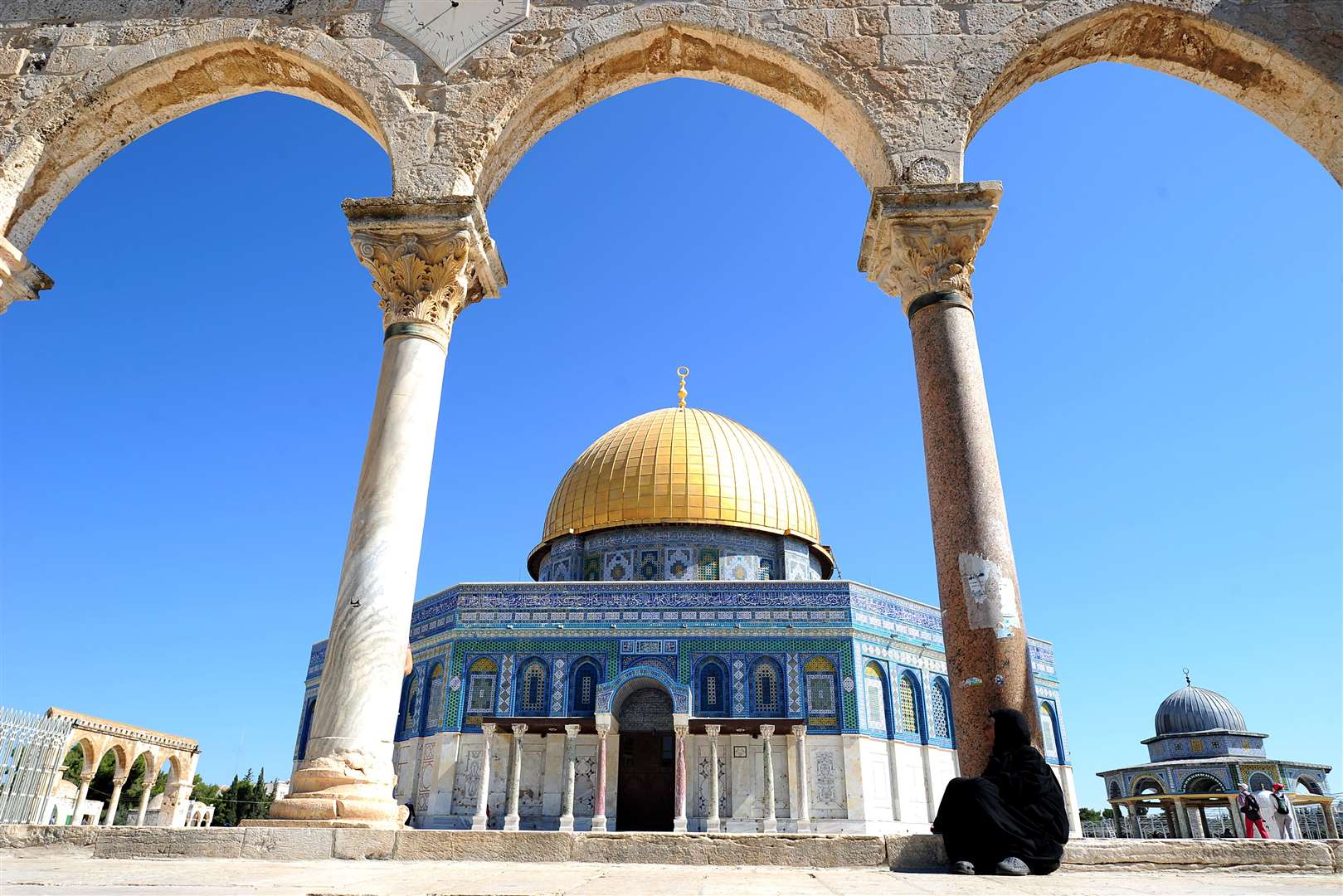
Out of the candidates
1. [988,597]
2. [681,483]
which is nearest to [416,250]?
[988,597]

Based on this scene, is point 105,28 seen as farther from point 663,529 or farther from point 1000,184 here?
point 663,529

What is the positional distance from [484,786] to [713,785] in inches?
161

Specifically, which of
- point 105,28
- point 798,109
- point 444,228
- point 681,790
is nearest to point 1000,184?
point 798,109

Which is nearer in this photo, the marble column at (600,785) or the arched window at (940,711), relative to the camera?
the marble column at (600,785)

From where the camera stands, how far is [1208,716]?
32219mm

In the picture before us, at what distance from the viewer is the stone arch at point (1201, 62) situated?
5562 mm

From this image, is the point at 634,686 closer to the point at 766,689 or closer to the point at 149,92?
the point at 766,689

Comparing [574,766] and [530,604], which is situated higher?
[530,604]

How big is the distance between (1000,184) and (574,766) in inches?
543

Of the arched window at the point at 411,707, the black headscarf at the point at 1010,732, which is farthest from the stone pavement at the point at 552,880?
the arched window at the point at 411,707

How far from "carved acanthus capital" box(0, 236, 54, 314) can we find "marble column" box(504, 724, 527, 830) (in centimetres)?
1198

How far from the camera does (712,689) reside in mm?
16891

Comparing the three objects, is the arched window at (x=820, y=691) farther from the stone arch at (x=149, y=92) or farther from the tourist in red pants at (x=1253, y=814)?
the stone arch at (x=149, y=92)

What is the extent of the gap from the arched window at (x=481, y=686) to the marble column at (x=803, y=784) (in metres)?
5.71
